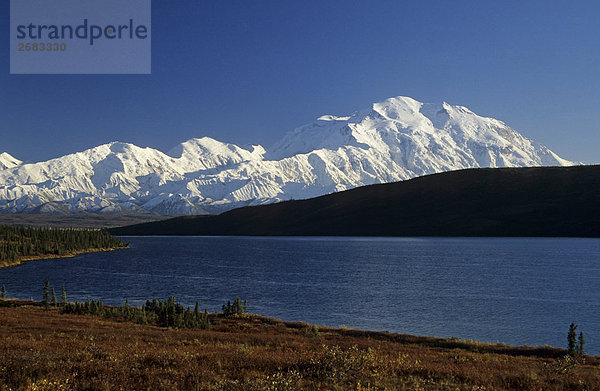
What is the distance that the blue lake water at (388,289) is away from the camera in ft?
205

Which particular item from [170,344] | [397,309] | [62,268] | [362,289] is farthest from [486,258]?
[170,344]

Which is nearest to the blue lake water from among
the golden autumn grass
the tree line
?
the tree line

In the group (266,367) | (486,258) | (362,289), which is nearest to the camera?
(266,367)

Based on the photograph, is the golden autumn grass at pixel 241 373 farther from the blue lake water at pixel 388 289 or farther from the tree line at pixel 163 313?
the blue lake water at pixel 388 289

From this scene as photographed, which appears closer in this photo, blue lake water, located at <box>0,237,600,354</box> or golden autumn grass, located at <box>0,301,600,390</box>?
→ golden autumn grass, located at <box>0,301,600,390</box>

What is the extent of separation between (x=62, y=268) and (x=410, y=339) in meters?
126

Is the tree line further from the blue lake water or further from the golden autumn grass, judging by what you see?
the golden autumn grass

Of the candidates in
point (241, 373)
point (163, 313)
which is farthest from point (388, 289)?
point (241, 373)

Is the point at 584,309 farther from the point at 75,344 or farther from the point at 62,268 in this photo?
the point at 62,268

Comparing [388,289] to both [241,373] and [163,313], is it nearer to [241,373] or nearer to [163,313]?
[163,313]

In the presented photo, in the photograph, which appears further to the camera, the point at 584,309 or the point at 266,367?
the point at 584,309

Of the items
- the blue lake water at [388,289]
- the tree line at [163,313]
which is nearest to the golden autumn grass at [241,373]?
the tree line at [163,313]

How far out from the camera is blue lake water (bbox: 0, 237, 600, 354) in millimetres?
62438

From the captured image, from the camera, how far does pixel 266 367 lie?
2016cm
